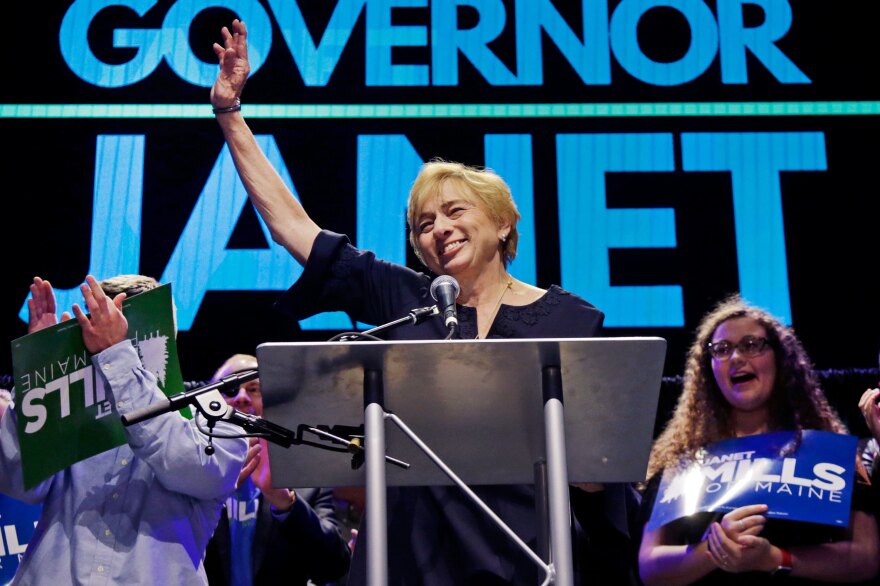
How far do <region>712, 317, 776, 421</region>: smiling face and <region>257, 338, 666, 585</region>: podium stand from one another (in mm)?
1500

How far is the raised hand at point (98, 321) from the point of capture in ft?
7.82

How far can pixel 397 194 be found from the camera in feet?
16.2

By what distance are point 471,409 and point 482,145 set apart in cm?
325

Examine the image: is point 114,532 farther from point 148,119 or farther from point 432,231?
point 148,119

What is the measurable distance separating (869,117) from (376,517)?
13.7 feet

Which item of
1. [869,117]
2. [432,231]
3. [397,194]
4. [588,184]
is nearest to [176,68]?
[397,194]

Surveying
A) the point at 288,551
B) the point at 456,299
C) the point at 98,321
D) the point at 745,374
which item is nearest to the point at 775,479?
the point at 745,374

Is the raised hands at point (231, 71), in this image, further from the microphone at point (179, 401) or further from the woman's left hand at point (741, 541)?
the woman's left hand at point (741, 541)

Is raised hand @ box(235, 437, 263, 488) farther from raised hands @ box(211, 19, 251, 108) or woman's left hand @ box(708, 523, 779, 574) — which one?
woman's left hand @ box(708, 523, 779, 574)

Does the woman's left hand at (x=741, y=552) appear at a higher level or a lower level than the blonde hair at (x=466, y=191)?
lower

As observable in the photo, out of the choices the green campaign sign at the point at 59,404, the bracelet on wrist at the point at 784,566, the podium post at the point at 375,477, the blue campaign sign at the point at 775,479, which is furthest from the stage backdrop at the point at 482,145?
the podium post at the point at 375,477

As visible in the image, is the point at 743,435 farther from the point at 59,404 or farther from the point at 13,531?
the point at 13,531

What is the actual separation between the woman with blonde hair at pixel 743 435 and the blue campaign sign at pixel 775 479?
0.05m

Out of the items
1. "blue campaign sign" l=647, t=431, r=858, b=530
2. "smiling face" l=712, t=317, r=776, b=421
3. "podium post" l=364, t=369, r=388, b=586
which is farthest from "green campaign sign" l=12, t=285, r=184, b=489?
"smiling face" l=712, t=317, r=776, b=421
